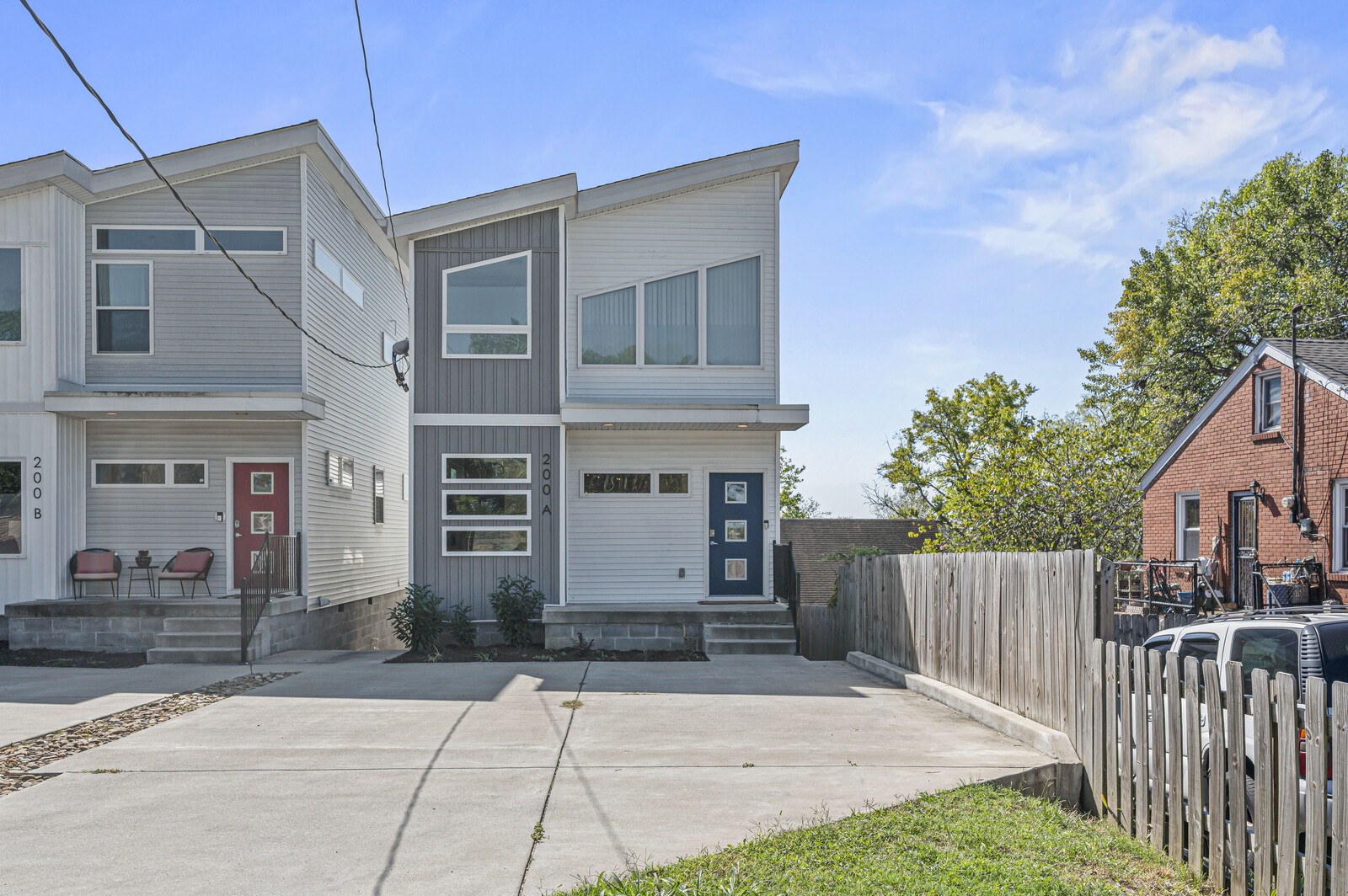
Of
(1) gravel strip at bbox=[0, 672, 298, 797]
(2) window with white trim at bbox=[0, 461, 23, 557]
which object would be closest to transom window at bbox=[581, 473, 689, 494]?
(1) gravel strip at bbox=[0, 672, 298, 797]

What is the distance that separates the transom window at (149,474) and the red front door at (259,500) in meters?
0.56

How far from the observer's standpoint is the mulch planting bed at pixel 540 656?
43.8ft

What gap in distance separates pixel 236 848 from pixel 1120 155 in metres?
18.7

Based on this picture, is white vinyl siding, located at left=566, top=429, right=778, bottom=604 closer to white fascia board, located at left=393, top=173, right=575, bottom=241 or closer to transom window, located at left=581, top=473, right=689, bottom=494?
transom window, located at left=581, top=473, right=689, bottom=494

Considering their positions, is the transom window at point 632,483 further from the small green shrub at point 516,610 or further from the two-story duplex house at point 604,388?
the small green shrub at point 516,610

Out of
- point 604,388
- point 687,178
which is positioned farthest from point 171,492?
point 687,178

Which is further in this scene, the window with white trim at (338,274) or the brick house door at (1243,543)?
the brick house door at (1243,543)

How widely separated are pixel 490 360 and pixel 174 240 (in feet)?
15.9

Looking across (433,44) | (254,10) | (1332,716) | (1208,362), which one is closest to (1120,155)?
(1208,362)

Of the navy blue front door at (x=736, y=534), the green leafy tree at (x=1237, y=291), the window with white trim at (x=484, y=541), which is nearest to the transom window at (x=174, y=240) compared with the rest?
the window with white trim at (x=484, y=541)

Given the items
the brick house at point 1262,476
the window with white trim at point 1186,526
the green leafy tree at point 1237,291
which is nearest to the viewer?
the brick house at point 1262,476

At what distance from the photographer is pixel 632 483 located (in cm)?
1609

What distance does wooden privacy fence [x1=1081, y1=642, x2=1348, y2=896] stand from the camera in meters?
4.39

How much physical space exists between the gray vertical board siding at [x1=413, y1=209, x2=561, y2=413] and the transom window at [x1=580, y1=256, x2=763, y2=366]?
2.26 ft
